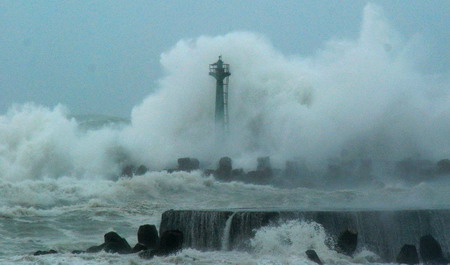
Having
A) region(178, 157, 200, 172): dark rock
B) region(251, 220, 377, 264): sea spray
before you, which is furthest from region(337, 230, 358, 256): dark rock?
region(178, 157, 200, 172): dark rock

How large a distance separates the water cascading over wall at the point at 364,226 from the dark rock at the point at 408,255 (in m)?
0.66

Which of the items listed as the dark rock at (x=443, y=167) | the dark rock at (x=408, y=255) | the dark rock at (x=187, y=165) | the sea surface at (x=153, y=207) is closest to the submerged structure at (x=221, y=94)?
the dark rock at (x=187, y=165)

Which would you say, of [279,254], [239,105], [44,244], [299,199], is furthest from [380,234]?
[239,105]

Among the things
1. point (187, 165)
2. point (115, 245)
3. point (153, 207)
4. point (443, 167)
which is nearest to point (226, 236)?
point (115, 245)

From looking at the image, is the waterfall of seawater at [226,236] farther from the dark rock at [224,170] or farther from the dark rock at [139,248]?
the dark rock at [224,170]

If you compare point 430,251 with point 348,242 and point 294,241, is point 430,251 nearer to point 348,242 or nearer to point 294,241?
point 348,242

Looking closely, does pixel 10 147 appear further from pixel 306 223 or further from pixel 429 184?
pixel 306 223

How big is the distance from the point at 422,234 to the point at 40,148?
20813 millimetres

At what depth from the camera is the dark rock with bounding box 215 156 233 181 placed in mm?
29344

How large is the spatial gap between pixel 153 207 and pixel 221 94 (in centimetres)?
1267

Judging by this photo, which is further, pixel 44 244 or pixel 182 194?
pixel 182 194

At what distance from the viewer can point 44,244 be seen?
615 inches

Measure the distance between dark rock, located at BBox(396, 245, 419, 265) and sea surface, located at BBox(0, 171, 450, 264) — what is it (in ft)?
1.68

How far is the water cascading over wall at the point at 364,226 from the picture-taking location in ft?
44.9
